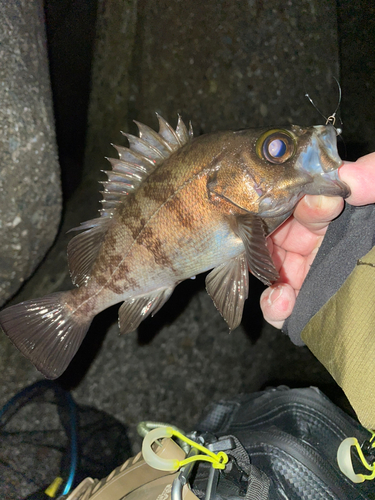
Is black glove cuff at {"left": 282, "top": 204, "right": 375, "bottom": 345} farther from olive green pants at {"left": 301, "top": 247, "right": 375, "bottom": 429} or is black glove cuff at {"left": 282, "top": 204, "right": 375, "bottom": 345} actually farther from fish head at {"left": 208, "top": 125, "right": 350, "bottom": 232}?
fish head at {"left": 208, "top": 125, "right": 350, "bottom": 232}

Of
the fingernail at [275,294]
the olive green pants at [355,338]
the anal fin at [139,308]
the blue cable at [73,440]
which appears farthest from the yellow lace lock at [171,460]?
the blue cable at [73,440]

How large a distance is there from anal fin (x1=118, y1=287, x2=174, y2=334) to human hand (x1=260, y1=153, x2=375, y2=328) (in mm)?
652

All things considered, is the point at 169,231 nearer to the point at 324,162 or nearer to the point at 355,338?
the point at 324,162

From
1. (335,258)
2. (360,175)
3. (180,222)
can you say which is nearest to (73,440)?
(180,222)

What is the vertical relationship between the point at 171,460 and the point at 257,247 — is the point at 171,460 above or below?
below

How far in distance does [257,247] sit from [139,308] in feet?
2.52

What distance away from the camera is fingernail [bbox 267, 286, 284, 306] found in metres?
1.99

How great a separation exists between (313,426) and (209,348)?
41.8 inches

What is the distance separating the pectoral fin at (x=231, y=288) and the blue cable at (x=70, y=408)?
165cm

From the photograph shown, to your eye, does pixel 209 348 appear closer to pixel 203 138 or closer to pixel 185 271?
pixel 185 271

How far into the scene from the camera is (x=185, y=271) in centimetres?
170

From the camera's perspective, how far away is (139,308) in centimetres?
185

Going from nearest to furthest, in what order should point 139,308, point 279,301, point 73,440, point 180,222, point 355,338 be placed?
point 355,338 < point 180,222 < point 139,308 < point 279,301 < point 73,440

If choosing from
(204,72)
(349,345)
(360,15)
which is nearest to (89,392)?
(349,345)
